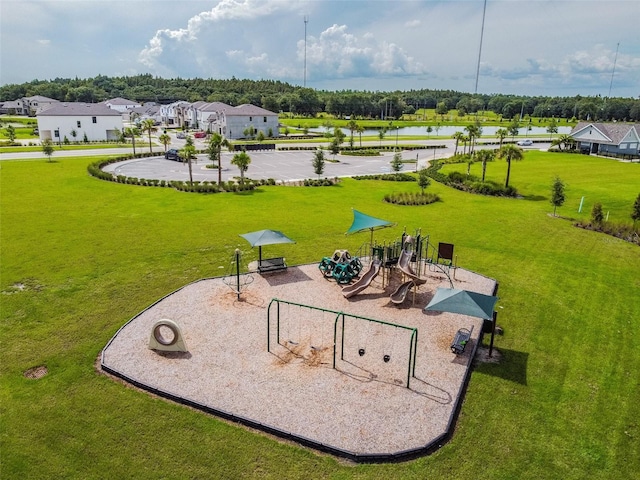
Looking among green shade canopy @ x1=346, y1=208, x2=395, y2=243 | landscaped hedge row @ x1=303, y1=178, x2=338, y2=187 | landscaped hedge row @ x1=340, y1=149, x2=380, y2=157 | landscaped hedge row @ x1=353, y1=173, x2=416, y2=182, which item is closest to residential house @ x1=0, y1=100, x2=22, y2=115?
landscaped hedge row @ x1=340, y1=149, x2=380, y2=157

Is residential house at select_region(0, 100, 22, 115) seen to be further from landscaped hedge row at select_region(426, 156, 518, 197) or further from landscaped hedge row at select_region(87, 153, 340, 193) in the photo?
landscaped hedge row at select_region(426, 156, 518, 197)

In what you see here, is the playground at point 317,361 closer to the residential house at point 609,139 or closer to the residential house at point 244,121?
the residential house at point 609,139

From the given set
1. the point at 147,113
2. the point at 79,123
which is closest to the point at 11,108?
the point at 147,113

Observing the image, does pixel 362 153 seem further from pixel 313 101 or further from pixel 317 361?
pixel 313 101

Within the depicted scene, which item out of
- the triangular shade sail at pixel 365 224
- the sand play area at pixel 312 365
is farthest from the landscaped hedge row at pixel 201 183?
the sand play area at pixel 312 365

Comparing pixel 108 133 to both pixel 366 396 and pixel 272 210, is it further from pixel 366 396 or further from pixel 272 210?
pixel 366 396
